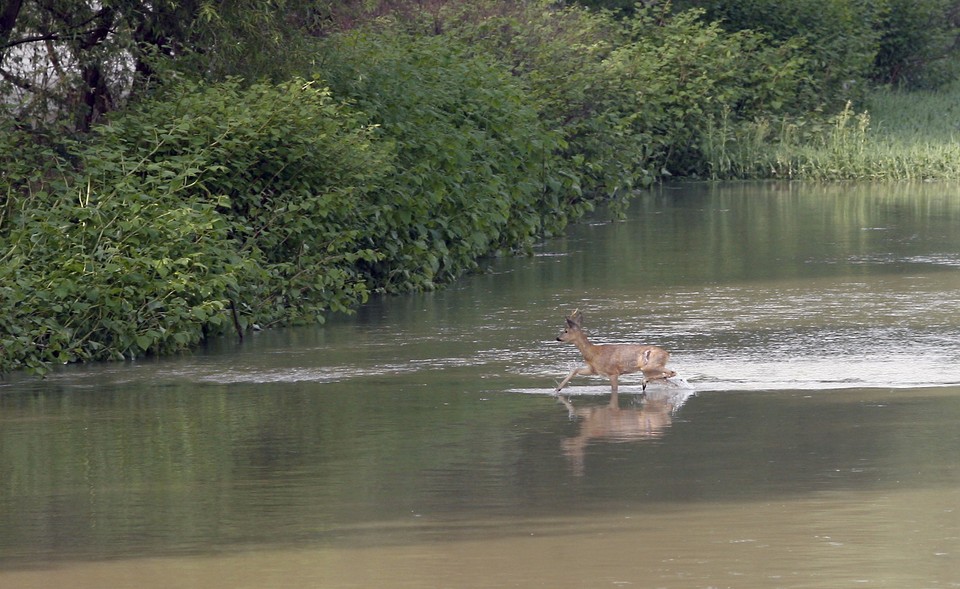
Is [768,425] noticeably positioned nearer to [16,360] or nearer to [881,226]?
[16,360]

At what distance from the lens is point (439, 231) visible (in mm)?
17344

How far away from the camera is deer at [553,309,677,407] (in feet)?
36.3

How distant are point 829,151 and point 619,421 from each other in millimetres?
20760

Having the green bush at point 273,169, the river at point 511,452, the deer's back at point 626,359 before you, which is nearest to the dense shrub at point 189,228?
the green bush at point 273,169

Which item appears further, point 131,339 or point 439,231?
point 439,231

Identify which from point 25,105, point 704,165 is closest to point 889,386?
point 25,105

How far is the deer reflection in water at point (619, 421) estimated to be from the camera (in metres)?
9.65

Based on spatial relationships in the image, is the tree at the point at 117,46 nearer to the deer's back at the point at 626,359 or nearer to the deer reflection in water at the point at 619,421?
the deer's back at the point at 626,359

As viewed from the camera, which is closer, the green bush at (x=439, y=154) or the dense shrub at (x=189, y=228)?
the dense shrub at (x=189, y=228)

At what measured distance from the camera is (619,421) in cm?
1038

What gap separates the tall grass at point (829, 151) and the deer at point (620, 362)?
1856 centimetres

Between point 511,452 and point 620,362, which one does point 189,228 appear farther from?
point 511,452

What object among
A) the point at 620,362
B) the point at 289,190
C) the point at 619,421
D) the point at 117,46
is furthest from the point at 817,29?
the point at 619,421

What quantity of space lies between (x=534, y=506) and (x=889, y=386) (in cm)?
382
